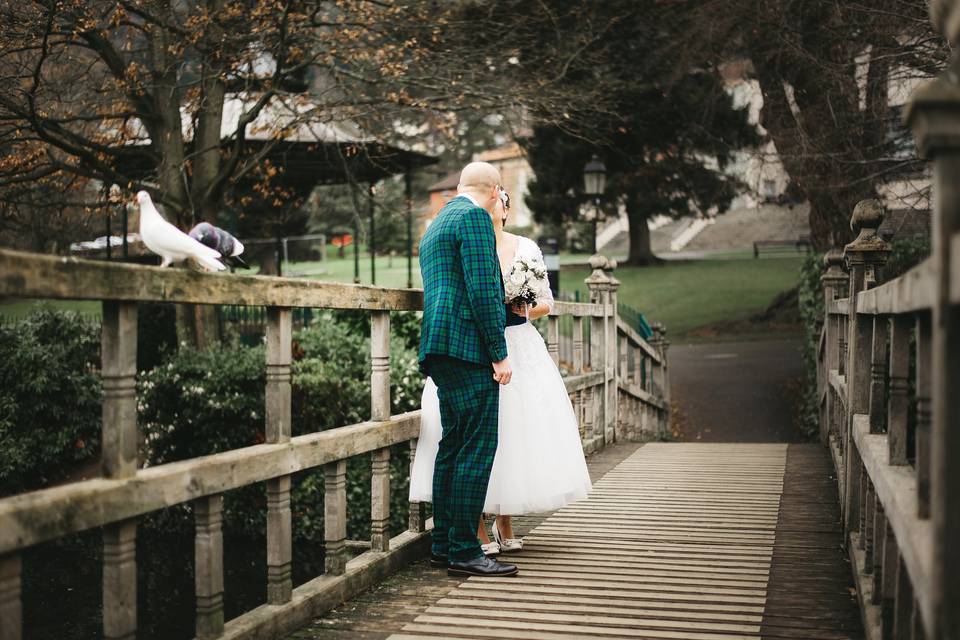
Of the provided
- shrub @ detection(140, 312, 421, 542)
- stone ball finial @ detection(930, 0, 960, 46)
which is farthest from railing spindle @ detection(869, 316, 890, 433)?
shrub @ detection(140, 312, 421, 542)

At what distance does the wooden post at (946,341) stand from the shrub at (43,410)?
12324 mm

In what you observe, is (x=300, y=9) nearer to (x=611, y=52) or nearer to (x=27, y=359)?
(x=27, y=359)

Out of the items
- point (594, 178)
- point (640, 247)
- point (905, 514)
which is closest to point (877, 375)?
point (905, 514)

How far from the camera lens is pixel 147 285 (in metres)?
3.19

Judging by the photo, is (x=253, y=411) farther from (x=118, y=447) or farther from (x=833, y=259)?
(x=118, y=447)

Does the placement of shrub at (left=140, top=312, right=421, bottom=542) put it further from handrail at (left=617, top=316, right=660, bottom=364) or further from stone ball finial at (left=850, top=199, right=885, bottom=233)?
Answer: stone ball finial at (left=850, top=199, right=885, bottom=233)

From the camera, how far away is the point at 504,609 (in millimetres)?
4336

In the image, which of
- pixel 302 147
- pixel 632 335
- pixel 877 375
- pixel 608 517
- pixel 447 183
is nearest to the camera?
pixel 877 375

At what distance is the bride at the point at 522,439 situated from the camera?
17.1ft

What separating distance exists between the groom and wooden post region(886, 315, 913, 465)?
199cm

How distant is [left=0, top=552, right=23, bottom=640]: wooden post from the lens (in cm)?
259

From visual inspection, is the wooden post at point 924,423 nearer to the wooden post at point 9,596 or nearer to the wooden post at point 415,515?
the wooden post at point 9,596

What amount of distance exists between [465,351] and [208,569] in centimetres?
169

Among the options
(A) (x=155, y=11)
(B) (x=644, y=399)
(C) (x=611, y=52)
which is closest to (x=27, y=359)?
(A) (x=155, y=11)
